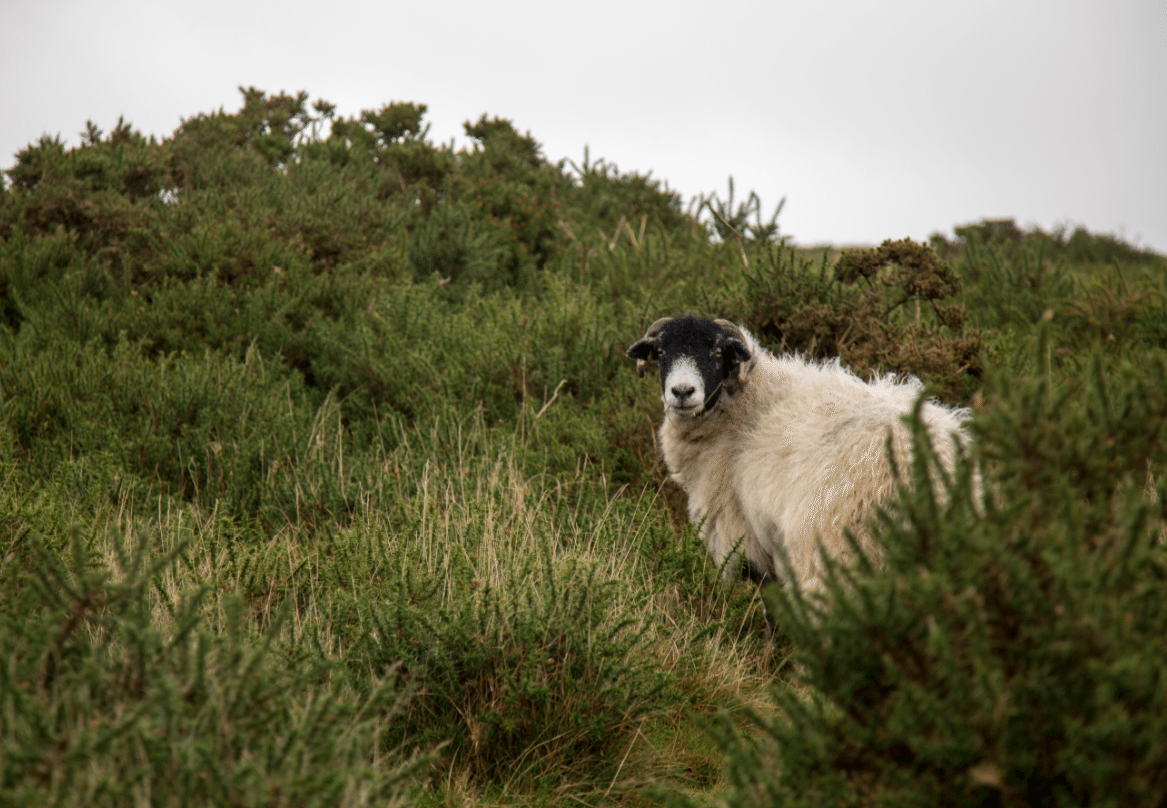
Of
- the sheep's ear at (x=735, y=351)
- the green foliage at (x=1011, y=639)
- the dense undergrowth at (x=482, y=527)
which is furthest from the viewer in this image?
the sheep's ear at (x=735, y=351)

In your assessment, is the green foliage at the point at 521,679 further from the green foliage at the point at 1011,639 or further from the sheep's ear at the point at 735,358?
the sheep's ear at the point at 735,358

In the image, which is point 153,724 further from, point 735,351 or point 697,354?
point 735,351

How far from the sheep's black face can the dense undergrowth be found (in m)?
0.82

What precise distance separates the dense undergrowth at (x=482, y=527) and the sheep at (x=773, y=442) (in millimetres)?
331

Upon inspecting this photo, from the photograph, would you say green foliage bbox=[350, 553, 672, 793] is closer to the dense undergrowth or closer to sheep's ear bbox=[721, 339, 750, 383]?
the dense undergrowth

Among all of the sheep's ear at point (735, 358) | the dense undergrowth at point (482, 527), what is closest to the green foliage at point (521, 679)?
the dense undergrowth at point (482, 527)

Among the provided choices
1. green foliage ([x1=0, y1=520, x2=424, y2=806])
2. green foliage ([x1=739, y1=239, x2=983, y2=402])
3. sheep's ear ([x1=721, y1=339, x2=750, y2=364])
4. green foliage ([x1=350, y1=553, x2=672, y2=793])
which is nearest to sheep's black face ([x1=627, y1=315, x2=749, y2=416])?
sheep's ear ([x1=721, y1=339, x2=750, y2=364])

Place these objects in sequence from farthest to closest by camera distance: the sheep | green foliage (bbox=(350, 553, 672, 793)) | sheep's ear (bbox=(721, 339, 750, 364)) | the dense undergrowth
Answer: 1. sheep's ear (bbox=(721, 339, 750, 364))
2. the sheep
3. green foliage (bbox=(350, 553, 672, 793))
4. the dense undergrowth

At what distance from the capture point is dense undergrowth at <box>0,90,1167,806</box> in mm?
1715

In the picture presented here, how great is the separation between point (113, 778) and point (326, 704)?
18.6 inches

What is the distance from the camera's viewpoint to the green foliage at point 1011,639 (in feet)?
5.14

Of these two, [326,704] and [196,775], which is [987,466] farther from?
[196,775]

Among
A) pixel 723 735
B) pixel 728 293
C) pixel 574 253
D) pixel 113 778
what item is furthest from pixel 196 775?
pixel 574 253

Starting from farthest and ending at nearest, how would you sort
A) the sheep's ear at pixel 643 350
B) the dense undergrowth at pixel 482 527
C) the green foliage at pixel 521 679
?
the sheep's ear at pixel 643 350
the green foliage at pixel 521 679
the dense undergrowth at pixel 482 527
